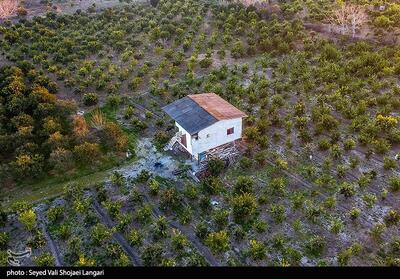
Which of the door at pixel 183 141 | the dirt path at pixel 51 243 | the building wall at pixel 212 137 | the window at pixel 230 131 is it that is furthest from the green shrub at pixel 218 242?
the window at pixel 230 131

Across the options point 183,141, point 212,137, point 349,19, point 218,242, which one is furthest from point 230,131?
point 349,19

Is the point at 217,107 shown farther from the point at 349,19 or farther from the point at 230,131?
the point at 349,19

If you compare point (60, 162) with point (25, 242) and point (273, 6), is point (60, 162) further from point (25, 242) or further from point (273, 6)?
point (273, 6)

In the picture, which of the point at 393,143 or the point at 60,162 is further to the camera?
the point at 393,143

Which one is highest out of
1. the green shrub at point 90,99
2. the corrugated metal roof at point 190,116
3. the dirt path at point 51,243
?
the corrugated metal roof at point 190,116

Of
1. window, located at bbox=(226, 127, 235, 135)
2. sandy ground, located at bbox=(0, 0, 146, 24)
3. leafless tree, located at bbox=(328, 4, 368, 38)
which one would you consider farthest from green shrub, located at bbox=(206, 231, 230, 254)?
sandy ground, located at bbox=(0, 0, 146, 24)

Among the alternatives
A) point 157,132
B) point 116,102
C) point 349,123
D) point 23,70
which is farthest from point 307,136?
point 23,70

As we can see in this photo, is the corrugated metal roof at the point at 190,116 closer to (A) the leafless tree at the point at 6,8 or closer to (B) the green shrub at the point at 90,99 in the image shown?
(B) the green shrub at the point at 90,99
